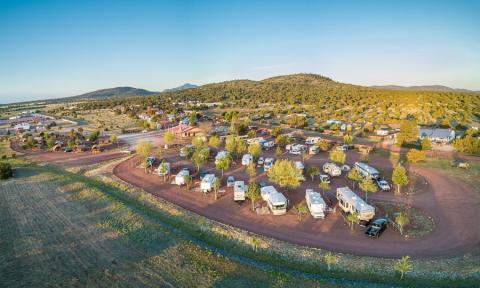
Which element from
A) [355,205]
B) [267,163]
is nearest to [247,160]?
[267,163]

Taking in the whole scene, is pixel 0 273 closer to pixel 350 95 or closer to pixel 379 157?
pixel 379 157

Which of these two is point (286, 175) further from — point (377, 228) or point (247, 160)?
point (247, 160)

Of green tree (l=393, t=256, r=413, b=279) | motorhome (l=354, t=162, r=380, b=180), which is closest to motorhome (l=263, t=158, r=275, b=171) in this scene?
motorhome (l=354, t=162, r=380, b=180)

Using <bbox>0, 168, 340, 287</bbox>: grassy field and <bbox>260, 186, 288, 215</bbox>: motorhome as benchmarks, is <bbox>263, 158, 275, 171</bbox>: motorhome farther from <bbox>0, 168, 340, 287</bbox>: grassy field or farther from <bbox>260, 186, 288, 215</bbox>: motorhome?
<bbox>0, 168, 340, 287</bbox>: grassy field

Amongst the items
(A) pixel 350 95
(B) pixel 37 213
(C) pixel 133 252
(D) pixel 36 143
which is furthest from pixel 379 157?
(A) pixel 350 95

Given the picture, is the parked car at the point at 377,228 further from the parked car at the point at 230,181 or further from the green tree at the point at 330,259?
the parked car at the point at 230,181
